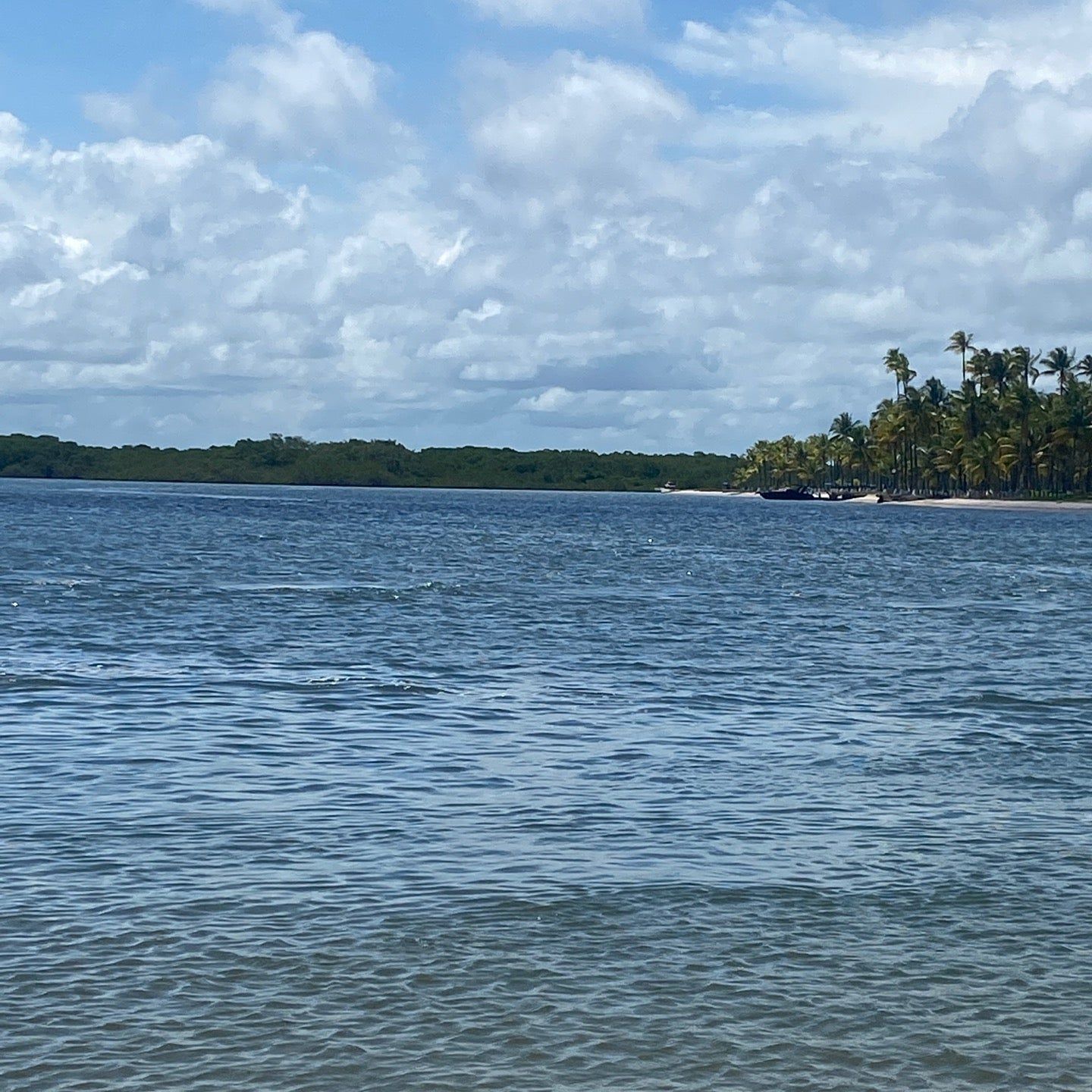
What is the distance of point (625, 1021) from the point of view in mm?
10500

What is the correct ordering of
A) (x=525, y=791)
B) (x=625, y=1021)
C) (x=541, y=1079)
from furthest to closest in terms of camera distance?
(x=525, y=791), (x=625, y=1021), (x=541, y=1079)

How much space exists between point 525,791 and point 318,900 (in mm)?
5123

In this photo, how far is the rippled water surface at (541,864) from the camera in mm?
10031

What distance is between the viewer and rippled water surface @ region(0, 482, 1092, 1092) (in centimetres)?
1003

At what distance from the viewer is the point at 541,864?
14602 millimetres

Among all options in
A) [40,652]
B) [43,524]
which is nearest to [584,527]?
[43,524]

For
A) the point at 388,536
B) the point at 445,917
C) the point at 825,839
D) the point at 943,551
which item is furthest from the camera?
the point at 388,536

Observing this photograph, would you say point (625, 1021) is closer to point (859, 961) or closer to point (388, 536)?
point (859, 961)

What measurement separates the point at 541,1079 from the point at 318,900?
414 centimetres

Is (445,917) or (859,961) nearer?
(859,961)

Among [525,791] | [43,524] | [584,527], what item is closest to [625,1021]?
[525,791]

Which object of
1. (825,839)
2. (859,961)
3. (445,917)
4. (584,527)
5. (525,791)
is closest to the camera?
(859,961)

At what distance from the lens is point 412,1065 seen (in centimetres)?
964

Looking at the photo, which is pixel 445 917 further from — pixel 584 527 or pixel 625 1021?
pixel 584 527
